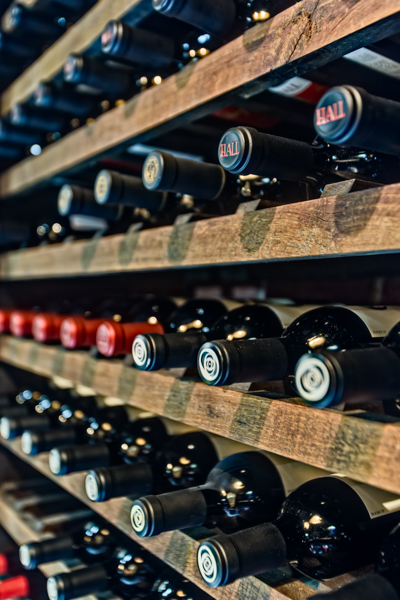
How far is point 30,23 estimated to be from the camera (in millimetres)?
976

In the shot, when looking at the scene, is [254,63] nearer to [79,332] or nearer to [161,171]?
[161,171]

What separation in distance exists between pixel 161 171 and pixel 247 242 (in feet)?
0.43

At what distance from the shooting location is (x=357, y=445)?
15.8 inches

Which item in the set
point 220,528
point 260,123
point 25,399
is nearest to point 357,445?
point 220,528

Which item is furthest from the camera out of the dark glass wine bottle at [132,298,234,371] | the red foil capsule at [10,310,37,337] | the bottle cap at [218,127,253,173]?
the red foil capsule at [10,310,37,337]

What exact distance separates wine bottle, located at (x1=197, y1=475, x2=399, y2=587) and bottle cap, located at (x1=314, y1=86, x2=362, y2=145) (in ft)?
1.13

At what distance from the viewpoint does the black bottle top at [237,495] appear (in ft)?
1.83

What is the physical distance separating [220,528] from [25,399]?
2.43 ft

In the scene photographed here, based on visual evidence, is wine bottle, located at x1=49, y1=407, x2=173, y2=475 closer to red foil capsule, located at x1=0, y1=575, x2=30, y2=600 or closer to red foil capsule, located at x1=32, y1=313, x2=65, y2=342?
red foil capsule, located at x1=32, y1=313, x2=65, y2=342

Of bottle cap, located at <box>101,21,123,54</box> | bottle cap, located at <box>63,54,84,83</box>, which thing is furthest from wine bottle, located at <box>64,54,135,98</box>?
bottle cap, located at <box>101,21,123,54</box>

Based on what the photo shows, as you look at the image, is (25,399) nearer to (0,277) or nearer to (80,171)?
(0,277)

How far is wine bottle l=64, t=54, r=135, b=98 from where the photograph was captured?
765mm

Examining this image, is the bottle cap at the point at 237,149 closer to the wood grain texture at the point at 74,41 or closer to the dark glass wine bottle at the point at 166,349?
the dark glass wine bottle at the point at 166,349

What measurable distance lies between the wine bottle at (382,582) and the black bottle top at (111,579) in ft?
1.41
